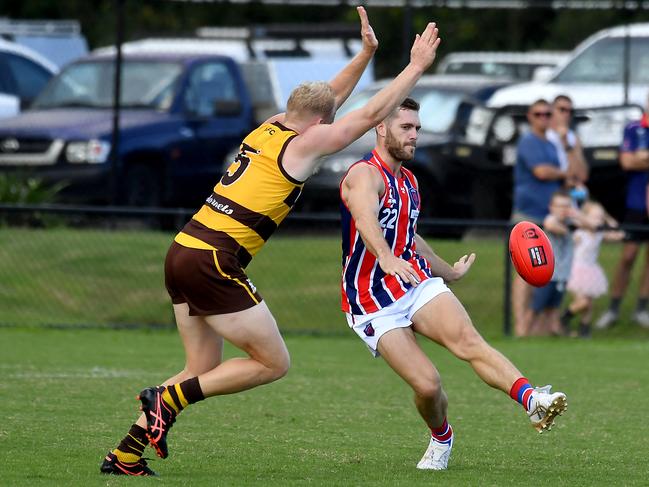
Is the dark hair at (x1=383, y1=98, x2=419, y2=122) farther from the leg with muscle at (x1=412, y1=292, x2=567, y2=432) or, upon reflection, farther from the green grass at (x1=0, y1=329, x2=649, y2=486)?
the green grass at (x1=0, y1=329, x2=649, y2=486)

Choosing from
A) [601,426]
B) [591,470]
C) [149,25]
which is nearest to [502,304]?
[601,426]

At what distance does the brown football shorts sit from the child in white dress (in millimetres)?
7933

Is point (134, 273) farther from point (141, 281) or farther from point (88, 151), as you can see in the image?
point (88, 151)

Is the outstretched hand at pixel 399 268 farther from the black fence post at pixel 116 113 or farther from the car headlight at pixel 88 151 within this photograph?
the car headlight at pixel 88 151

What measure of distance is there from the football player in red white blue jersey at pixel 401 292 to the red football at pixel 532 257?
0.50 m

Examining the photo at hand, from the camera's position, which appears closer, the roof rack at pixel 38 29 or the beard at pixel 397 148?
the beard at pixel 397 148

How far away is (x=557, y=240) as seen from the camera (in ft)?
47.3

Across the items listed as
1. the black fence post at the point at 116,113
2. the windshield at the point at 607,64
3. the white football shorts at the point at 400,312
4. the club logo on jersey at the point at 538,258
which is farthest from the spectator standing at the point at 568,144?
Result: the white football shorts at the point at 400,312

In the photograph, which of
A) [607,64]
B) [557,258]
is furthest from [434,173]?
[557,258]

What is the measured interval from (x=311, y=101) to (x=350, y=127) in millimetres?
331

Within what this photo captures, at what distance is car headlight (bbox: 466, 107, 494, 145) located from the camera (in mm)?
17812

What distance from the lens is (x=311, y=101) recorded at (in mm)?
7207

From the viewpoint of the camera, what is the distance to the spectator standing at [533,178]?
1435 centimetres

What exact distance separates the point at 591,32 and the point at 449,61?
4.91m
